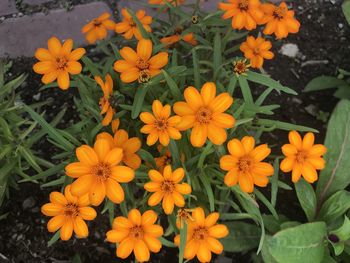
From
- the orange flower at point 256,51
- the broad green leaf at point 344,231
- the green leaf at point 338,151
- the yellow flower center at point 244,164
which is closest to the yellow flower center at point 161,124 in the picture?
the yellow flower center at point 244,164

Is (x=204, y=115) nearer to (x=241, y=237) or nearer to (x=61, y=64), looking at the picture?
(x=61, y=64)

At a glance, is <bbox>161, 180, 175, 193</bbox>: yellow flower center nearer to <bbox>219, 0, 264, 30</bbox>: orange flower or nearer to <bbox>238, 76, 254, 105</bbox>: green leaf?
<bbox>238, 76, 254, 105</bbox>: green leaf

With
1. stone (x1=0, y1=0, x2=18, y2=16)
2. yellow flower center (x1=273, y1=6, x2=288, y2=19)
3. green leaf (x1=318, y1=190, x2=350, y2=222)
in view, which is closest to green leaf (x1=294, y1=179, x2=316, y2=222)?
green leaf (x1=318, y1=190, x2=350, y2=222)

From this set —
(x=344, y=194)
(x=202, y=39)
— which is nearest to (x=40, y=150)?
(x=202, y=39)

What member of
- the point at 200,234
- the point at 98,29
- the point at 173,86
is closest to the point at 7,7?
the point at 98,29

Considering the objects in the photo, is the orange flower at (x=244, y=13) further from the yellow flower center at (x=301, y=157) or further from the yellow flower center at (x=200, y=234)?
the yellow flower center at (x=200, y=234)
